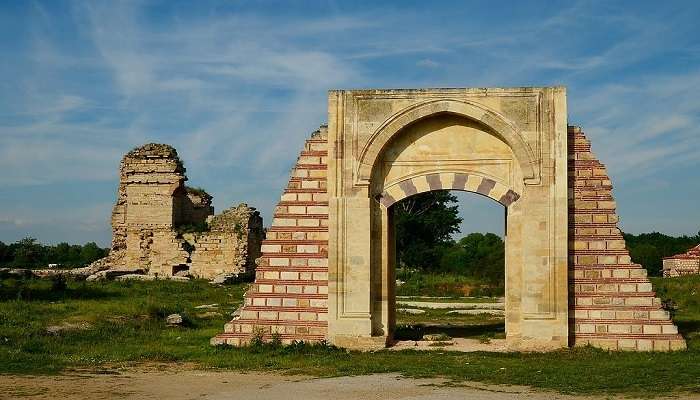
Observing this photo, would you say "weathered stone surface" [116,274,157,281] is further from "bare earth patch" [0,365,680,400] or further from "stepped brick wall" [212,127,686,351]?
"bare earth patch" [0,365,680,400]

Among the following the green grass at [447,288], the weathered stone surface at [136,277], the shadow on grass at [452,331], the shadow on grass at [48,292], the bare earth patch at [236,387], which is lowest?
the bare earth patch at [236,387]

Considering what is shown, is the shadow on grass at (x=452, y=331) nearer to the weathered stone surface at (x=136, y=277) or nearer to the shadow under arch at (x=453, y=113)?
the shadow under arch at (x=453, y=113)

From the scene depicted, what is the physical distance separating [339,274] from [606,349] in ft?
14.0

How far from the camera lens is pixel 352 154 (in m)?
13.2

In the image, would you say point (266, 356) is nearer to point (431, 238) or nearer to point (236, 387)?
point (236, 387)

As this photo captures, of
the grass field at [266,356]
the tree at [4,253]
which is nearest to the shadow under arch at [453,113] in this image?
the grass field at [266,356]

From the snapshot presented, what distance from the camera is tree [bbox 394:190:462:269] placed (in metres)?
46.9

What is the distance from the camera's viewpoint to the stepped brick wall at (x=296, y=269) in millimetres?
13062

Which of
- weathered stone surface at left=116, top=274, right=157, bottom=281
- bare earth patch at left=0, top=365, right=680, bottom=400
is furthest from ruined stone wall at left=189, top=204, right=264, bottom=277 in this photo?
bare earth patch at left=0, top=365, right=680, bottom=400

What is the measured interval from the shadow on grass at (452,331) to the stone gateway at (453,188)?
137 centimetres

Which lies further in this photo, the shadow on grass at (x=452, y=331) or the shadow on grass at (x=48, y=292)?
the shadow on grass at (x=48, y=292)

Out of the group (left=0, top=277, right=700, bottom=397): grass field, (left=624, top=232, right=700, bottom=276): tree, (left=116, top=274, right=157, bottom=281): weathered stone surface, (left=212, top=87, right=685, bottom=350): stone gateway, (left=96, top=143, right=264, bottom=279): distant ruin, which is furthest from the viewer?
(left=624, top=232, right=700, bottom=276): tree

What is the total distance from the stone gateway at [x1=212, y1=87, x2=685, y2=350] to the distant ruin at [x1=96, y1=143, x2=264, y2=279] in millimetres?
18281

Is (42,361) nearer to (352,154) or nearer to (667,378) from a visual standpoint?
(352,154)
